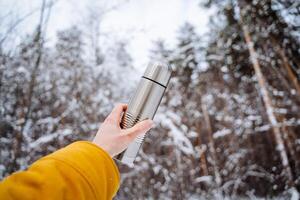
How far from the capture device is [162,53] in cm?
1245

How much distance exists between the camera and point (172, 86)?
10.6 metres

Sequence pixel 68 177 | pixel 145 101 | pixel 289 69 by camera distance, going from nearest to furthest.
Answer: pixel 68 177
pixel 145 101
pixel 289 69

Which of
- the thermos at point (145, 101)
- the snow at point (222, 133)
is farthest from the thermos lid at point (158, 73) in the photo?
the snow at point (222, 133)

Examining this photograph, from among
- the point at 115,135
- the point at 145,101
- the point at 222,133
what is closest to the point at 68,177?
the point at 115,135

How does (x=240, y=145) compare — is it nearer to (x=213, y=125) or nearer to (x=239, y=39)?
(x=213, y=125)

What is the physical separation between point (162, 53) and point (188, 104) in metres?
2.86

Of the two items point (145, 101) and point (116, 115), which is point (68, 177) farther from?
point (145, 101)

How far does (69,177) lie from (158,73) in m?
0.53

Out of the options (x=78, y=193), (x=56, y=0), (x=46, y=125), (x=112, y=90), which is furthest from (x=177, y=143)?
(x=78, y=193)

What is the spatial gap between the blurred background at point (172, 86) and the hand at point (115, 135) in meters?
4.45

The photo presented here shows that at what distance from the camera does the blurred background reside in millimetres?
5875

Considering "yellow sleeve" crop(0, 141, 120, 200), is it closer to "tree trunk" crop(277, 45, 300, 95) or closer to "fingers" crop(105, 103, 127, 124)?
"fingers" crop(105, 103, 127, 124)

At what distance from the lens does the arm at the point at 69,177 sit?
0.47 meters

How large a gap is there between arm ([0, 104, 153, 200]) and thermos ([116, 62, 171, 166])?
192 millimetres
